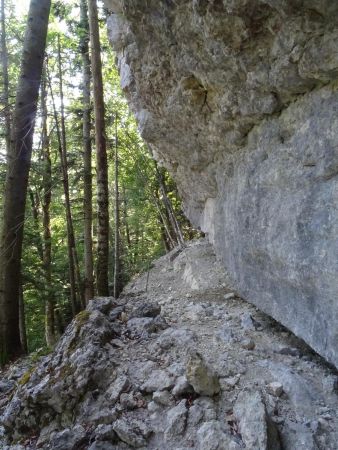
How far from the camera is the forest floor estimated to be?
296cm

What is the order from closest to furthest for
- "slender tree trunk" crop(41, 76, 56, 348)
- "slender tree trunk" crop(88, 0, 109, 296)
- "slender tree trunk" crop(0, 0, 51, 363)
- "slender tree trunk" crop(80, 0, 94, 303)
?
"slender tree trunk" crop(0, 0, 51, 363) → "slender tree trunk" crop(88, 0, 109, 296) → "slender tree trunk" crop(80, 0, 94, 303) → "slender tree trunk" crop(41, 76, 56, 348)

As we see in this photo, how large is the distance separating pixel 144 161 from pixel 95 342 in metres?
11.4

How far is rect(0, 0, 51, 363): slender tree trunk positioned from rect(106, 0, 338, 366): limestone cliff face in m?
1.53

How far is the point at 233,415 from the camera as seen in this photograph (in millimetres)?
3082

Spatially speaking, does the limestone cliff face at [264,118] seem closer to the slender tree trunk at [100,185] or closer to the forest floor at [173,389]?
the forest floor at [173,389]

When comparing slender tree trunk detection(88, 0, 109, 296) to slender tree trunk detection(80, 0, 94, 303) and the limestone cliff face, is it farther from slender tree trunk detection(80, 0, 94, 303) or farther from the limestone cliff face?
the limestone cliff face

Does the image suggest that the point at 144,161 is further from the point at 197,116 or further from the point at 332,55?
the point at 332,55

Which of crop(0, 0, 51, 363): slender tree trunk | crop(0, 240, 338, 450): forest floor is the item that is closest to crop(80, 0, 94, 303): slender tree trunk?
crop(0, 0, 51, 363): slender tree trunk

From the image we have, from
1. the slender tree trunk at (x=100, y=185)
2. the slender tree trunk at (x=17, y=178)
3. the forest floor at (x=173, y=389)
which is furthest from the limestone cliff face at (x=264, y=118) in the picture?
the slender tree trunk at (x=100, y=185)

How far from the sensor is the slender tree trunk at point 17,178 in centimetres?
597

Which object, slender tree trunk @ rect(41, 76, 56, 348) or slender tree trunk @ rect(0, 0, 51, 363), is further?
slender tree trunk @ rect(41, 76, 56, 348)

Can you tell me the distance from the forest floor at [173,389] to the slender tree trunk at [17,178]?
33.7 inches

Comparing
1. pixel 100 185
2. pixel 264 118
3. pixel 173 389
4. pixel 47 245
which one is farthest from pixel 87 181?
pixel 173 389

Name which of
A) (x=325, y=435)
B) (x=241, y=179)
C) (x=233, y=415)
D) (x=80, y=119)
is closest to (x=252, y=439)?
(x=233, y=415)
